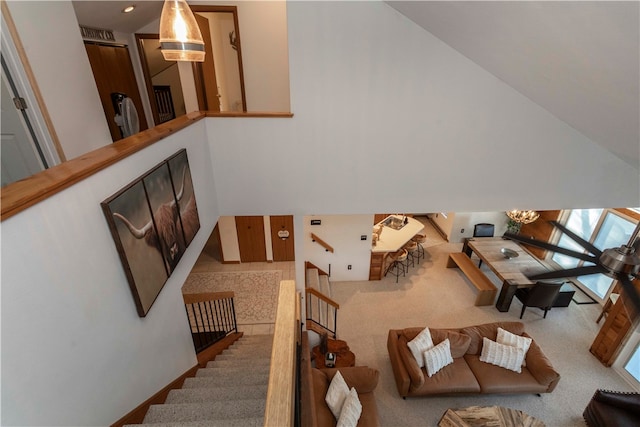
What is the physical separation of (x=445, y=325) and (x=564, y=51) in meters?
4.87

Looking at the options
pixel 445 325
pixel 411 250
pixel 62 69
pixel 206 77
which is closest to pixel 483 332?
pixel 445 325

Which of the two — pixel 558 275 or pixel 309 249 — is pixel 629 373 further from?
pixel 309 249

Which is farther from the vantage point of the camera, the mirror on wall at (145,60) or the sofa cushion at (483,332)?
the sofa cushion at (483,332)

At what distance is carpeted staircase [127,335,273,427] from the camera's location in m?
1.94

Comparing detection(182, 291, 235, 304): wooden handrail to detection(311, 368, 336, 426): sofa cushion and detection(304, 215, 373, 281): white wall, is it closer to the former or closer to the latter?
detection(311, 368, 336, 426): sofa cushion

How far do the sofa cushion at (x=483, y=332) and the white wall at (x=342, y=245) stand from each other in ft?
8.08

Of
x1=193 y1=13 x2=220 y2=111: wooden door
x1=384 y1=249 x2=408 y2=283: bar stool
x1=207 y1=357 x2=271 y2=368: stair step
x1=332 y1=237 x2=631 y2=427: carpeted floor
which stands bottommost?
x1=332 y1=237 x2=631 y2=427: carpeted floor

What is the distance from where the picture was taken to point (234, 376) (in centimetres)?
290

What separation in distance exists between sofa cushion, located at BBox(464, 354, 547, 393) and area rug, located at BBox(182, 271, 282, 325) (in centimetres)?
341

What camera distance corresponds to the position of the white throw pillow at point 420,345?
4.32 m

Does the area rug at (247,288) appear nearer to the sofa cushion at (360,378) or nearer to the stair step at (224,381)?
the sofa cushion at (360,378)

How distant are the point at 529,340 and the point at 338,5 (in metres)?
5.34

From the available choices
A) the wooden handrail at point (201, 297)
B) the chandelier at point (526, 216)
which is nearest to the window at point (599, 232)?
the chandelier at point (526, 216)

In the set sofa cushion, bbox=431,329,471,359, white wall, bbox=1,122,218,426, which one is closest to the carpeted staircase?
white wall, bbox=1,122,218,426
